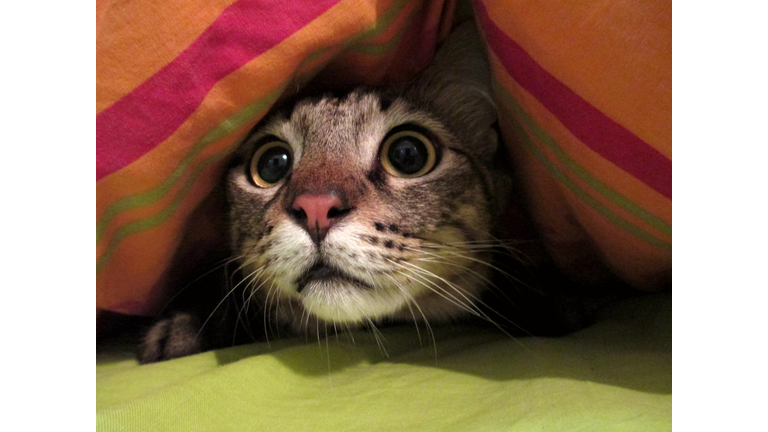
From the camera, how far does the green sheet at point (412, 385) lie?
1.94ft

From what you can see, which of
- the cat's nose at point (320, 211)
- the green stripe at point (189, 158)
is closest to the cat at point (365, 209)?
the cat's nose at point (320, 211)

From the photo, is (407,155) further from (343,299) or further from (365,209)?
(343,299)

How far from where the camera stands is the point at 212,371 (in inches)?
28.6

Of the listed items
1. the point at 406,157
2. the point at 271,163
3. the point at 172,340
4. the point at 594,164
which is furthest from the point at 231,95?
the point at 594,164

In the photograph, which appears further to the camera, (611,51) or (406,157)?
(406,157)

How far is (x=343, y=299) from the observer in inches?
30.2

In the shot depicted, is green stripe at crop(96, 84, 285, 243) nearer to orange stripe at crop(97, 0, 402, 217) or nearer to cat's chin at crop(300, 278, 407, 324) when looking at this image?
orange stripe at crop(97, 0, 402, 217)

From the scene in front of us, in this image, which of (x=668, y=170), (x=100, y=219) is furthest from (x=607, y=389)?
(x=100, y=219)

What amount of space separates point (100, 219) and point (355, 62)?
1.72 ft

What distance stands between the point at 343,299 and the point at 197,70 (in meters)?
0.42

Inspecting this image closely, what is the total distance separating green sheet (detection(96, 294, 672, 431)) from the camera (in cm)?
59

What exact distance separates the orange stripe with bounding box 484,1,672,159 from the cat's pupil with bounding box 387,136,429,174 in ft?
0.89

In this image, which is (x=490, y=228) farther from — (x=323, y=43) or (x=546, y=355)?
(x=323, y=43)

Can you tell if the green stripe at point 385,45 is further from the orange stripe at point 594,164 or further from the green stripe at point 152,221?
the green stripe at point 152,221
